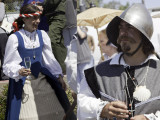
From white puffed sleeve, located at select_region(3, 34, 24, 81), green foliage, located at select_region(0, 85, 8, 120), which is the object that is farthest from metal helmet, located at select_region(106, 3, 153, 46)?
green foliage, located at select_region(0, 85, 8, 120)

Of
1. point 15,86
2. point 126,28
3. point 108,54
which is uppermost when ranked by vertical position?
point 126,28

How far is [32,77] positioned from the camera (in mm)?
4547

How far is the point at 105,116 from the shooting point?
8.41 ft

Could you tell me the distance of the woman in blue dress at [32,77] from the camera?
436 centimetres

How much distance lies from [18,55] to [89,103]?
75.9 inches

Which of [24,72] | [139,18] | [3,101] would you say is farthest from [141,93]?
[3,101]

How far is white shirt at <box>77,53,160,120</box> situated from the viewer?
8.45 ft

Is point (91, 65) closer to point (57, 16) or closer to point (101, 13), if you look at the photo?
point (101, 13)

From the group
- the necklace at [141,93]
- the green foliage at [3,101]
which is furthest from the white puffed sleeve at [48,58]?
the necklace at [141,93]

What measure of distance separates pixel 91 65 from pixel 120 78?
223mm

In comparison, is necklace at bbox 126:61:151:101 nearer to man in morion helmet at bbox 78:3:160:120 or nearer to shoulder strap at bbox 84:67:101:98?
man in morion helmet at bbox 78:3:160:120

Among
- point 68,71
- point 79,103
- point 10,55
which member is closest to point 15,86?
point 10,55

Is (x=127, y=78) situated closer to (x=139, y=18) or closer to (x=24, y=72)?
(x=139, y=18)

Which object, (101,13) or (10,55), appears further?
(10,55)
